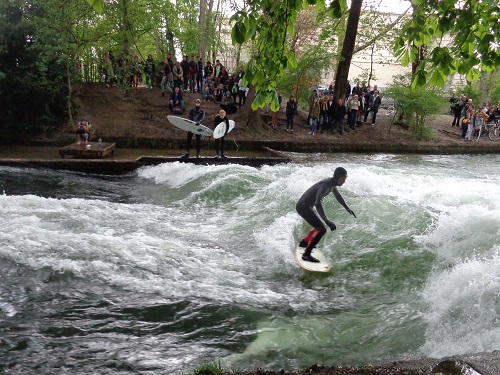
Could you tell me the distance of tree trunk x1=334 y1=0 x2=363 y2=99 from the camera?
22.1 meters

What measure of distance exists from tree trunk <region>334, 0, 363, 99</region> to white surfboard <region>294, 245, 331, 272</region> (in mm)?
14950

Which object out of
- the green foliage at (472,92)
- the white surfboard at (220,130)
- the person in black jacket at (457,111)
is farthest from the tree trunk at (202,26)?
the green foliage at (472,92)

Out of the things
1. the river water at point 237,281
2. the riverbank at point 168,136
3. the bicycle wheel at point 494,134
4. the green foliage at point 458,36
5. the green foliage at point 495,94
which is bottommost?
the river water at point 237,281

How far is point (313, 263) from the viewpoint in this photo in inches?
336

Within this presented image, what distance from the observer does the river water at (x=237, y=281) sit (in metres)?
5.91

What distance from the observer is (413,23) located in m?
4.45

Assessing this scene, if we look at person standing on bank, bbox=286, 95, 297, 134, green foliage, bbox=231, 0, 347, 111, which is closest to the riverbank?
person standing on bank, bbox=286, 95, 297, 134

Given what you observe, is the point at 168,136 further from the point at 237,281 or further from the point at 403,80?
the point at 237,281

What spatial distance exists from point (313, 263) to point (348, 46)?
16.5 m

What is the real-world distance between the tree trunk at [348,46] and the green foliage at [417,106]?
2.81m

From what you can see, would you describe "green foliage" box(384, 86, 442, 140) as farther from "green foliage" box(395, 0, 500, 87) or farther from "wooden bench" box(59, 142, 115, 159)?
"green foliage" box(395, 0, 500, 87)

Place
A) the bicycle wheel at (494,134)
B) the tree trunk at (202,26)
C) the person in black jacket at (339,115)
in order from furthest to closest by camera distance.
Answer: the tree trunk at (202,26), the bicycle wheel at (494,134), the person in black jacket at (339,115)

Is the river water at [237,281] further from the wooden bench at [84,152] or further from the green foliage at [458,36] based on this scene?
the green foliage at [458,36]

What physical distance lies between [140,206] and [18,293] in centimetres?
508
